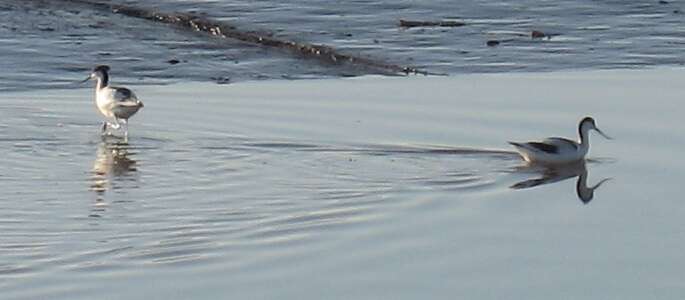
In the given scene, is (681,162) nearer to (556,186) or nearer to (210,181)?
(556,186)

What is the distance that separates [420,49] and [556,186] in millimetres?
6567

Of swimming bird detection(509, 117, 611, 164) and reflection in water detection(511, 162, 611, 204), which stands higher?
swimming bird detection(509, 117, 611, 164)

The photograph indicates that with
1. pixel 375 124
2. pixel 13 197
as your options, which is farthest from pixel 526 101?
pixel 13 197

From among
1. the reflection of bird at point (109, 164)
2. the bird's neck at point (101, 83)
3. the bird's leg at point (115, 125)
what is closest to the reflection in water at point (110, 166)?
the reflection of bird at point (109, 164)

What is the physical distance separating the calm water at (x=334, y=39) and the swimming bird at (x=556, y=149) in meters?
4.41

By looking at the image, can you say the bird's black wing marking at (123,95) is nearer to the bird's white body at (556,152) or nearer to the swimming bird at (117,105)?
the swimming bird at (117,105)

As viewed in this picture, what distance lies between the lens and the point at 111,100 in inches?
681

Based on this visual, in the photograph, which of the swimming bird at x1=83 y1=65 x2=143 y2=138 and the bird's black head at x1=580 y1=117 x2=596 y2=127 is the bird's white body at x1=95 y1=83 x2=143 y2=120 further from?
the bird's black head at x1=580 y1=117 x2=596 y2=127

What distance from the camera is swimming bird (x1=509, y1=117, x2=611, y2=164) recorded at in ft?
50.2

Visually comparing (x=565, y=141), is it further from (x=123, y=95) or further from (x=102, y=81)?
(x=102, y=81)

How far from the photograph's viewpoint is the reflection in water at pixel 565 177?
14.5m

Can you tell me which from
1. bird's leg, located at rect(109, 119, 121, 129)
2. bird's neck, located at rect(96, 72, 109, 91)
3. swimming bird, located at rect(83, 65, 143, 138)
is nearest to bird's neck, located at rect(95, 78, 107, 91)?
bird's neck, located at rect(96, 72, 109, 91)

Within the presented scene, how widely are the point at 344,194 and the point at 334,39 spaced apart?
27.2 feet

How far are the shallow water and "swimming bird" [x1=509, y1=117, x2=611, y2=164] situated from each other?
12 centimetres
